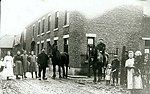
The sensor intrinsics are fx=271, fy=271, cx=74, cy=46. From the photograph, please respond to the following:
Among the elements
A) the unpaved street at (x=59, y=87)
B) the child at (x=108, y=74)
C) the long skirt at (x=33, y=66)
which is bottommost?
the unpaved street at (x=59, y=87)

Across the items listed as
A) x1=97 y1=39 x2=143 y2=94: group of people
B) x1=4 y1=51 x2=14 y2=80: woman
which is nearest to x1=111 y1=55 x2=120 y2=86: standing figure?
x1=97 y1=39 x2=143 y2=94: group of people

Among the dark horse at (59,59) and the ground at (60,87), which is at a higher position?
the dark horse at (59,59)

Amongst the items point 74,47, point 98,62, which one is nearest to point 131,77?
point 98,62

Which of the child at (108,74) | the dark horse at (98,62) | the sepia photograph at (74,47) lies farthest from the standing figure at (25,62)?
the child at (108,74)

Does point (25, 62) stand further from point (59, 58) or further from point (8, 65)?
point (59, 58)

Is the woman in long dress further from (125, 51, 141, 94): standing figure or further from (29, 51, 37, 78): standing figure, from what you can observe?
(125, 51, 141, 94): standing figure

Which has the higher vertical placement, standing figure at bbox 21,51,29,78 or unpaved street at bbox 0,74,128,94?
standing figure at bbox 21,51,29,78

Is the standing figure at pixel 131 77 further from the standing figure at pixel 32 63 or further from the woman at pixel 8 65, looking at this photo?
the woman at pixel 8 65
